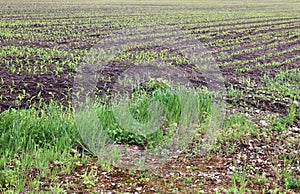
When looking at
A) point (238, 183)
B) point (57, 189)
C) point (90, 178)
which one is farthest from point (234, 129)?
point (57, 189)

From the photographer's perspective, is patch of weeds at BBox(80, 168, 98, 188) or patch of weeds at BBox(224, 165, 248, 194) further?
patch of weeds at BBox(80, 168, 98, 188)

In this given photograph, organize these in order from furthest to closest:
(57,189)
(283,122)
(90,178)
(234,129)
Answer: (283,122)
(234,129)
(90,178)
(57,189)

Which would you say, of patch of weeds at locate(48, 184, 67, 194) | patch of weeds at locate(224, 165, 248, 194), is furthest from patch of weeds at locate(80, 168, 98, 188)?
patch of weeds at locate(224, 165, 248, 194)

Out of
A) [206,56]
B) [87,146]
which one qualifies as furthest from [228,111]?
[206,56]

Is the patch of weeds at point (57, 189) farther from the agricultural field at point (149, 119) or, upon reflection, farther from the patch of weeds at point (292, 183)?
the patch of weeds at point (292, 183)

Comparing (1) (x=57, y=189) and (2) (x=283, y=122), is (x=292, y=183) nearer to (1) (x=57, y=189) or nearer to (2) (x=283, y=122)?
(2) (x=283, y=122)

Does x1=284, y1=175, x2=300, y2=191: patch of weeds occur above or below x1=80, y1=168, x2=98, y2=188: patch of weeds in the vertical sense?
below

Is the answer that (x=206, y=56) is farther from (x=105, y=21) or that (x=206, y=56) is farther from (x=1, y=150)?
(x=105, y=21)

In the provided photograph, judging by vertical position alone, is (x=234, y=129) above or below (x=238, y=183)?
above

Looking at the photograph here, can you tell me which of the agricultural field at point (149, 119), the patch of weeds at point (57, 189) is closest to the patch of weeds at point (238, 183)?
the agricultural field at point (149, 119)

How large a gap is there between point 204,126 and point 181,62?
20.5 feet

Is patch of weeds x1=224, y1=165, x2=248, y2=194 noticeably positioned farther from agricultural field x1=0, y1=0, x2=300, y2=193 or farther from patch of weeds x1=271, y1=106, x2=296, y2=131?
patch of weeds x1=271, y1=106, x2=296, y2=131

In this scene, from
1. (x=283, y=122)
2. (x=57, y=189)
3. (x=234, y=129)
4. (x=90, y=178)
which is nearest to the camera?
(x=57, y=189)

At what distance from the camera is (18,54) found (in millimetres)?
12172
